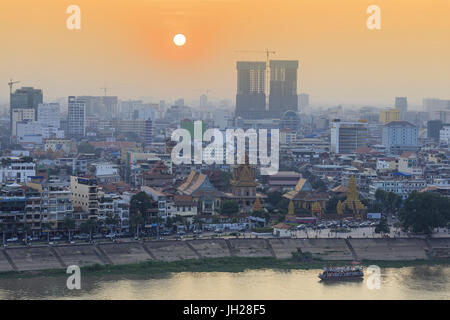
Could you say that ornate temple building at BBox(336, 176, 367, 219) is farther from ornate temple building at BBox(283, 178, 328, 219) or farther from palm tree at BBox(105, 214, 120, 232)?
palm tree at BBox(105, 214, 120, 232)

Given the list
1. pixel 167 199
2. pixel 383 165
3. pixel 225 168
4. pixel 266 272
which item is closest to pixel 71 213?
pixel 167 199

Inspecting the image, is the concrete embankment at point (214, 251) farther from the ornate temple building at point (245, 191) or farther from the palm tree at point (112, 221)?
the ornate temple building at point (245, 191)

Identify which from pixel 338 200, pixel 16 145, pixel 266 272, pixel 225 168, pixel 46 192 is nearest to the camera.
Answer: pixel 266 272

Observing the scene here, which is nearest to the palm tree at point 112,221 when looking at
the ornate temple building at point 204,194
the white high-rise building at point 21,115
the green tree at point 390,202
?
the ornate temple building at point 204,194

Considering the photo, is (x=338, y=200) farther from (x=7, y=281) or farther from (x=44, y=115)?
(x=44, y=115)

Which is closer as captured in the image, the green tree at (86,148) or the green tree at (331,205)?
the green tree at (331,205)

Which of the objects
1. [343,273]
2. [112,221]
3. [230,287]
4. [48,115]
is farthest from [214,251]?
[48,115]
